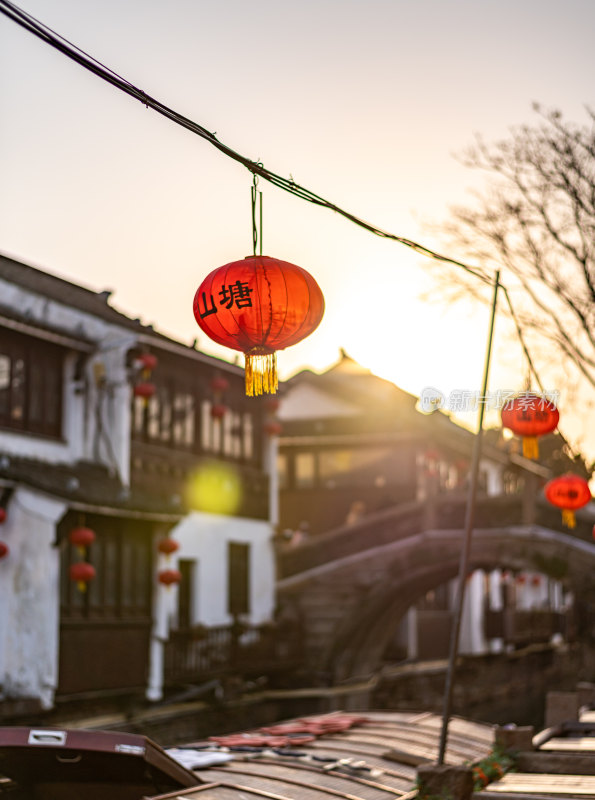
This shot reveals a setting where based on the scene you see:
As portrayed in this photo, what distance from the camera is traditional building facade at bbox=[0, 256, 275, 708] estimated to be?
62.4 feet

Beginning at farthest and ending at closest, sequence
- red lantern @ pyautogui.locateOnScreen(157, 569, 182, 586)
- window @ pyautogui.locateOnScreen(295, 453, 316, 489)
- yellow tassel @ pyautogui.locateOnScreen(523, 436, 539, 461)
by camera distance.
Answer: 1. window @ pyautogui.locateOnScreen(295, 453, 316, 489)
2. red lantern @ pyautogui.locateOnScreen(157, 569, 182, 586)
3. yellow tassel @ pyautogui.locateOnScreen(523, 436, 539, 461)

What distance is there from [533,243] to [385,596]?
1311 centimetres

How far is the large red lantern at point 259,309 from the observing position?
25.6 feet

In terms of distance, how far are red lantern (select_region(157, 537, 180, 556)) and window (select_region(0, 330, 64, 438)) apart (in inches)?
117

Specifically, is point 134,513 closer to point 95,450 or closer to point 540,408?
point 95,450

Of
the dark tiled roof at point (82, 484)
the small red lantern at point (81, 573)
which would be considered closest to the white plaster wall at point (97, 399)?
the dark tiled roof at point (82, 484)

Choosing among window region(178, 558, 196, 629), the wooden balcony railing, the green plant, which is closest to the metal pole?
the green plant

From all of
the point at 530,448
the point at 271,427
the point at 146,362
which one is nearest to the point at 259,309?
the point at 530,448

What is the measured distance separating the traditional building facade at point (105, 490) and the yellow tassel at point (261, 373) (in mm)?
11246

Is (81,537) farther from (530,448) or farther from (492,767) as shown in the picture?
(530,448)

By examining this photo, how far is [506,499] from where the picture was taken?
25.1 metres

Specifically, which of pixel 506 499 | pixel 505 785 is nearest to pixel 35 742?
pixel 505 785

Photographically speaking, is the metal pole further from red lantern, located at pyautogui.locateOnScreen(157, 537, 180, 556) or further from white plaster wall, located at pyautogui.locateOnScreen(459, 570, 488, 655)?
white plaster wall, located at pyautogui.locateOnScreen(459, 570, 488, 655)

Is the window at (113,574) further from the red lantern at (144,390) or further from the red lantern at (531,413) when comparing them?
the red lantern at (531,413)
